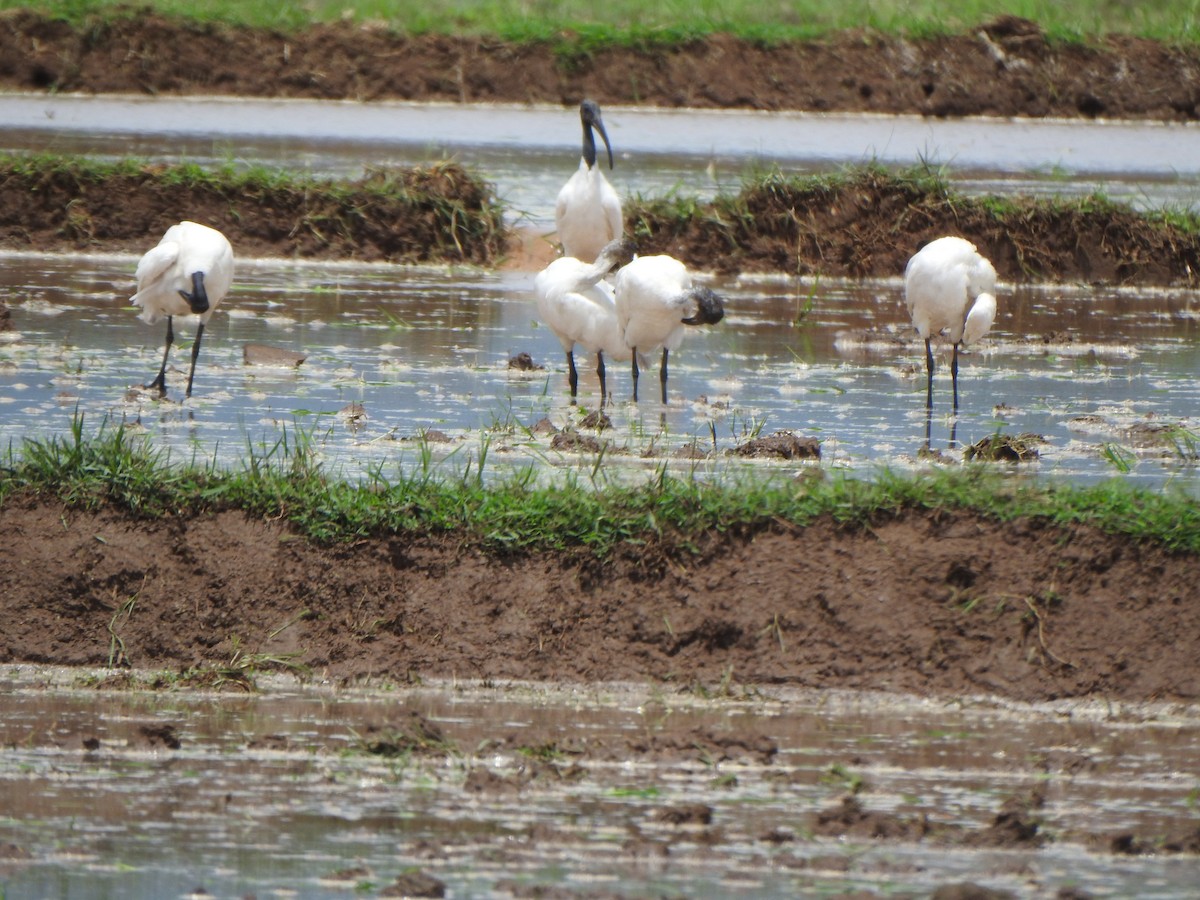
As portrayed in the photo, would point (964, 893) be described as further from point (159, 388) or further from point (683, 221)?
point (683, 221)

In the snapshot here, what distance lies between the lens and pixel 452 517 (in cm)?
648

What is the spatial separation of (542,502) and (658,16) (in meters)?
21.6

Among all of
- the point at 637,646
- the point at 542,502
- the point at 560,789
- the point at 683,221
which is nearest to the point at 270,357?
the point at 542,502

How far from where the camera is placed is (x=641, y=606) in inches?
247

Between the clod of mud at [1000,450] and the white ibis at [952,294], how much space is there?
4.63ft

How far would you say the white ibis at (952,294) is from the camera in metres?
9.55

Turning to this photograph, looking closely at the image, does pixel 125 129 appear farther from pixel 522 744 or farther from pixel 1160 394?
pixel 522 744

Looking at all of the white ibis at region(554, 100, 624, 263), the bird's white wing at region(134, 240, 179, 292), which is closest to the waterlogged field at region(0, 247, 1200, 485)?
the bird's white wing at region(134, 240, 179, 292)

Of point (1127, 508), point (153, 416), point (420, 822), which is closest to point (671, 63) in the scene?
point (153, 416)

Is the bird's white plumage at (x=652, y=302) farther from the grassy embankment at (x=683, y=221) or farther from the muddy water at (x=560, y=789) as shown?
the grassy embankment at (x=683, y=221)

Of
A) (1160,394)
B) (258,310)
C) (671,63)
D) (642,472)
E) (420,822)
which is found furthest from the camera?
(671,63)

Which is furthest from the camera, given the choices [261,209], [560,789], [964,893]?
[261,209]

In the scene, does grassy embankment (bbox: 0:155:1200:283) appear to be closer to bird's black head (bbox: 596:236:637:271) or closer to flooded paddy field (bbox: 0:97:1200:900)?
flooded paddy field (bbox: 0:97:1200:900)

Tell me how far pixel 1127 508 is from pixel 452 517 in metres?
2.38
